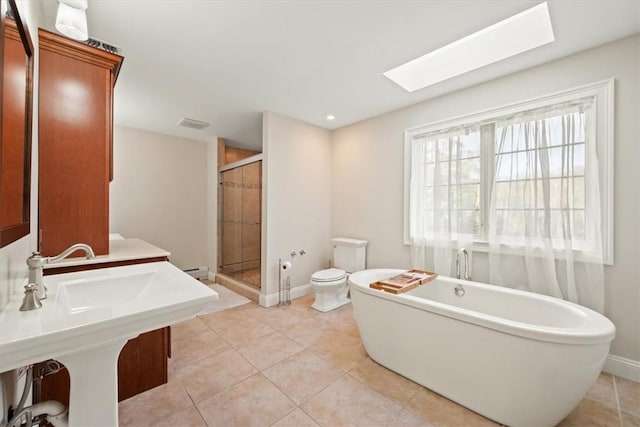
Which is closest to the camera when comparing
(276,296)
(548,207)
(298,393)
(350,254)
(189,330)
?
(298,393)

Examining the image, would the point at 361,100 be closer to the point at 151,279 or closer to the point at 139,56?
the point at 139,56

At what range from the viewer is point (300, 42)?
76.4 inches

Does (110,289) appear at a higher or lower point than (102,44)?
lower

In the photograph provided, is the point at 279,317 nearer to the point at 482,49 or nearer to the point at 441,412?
the point at 441,412

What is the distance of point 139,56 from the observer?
2.11 metres

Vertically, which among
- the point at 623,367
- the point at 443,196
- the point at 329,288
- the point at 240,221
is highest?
the point at 443,196

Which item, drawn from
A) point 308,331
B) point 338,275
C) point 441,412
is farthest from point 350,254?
point 441,412

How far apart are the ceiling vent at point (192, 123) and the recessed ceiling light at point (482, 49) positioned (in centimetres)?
273

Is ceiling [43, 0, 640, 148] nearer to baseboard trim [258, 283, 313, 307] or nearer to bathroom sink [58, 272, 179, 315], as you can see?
bathroom sink [58, 272, 179, 315]

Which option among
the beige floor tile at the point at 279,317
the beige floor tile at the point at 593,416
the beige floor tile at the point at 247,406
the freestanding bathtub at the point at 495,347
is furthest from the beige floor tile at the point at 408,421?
the beige floor tile at the point at 279,317

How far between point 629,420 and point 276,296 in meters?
3.04

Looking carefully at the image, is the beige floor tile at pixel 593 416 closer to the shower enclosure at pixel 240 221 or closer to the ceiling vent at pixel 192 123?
the shower enclosure at pixel 240 221

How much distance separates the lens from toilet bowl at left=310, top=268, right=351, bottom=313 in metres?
3.07

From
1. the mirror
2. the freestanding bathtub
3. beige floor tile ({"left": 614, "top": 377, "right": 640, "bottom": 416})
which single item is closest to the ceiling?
the mirror
